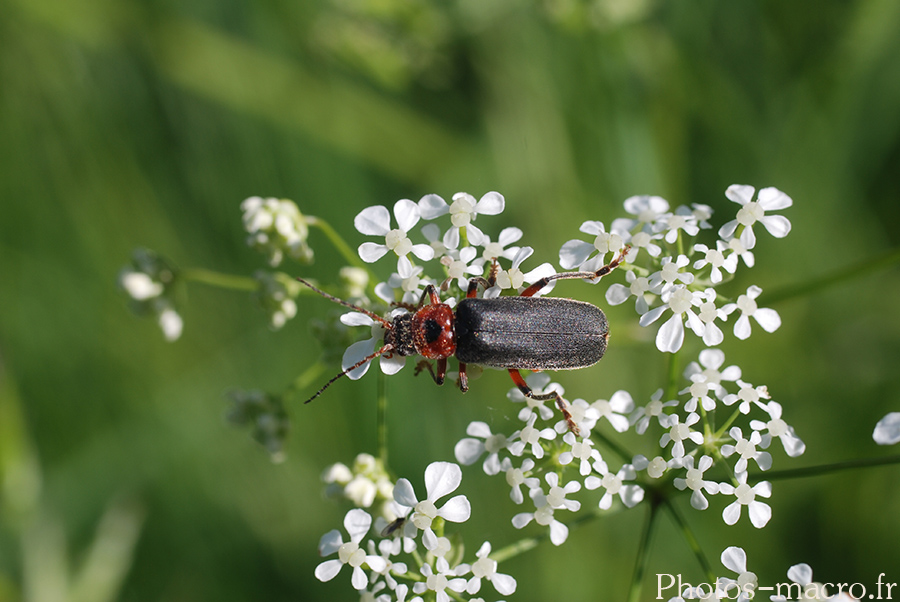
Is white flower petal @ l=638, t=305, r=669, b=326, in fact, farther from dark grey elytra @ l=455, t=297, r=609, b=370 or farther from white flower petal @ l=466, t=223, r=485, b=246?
white flower petal @ l=466, t=223, r=485, b=246

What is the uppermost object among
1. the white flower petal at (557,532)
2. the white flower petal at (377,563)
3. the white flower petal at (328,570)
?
the white flower petal at (557,532)

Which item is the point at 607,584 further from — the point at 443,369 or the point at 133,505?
the point at 133,505

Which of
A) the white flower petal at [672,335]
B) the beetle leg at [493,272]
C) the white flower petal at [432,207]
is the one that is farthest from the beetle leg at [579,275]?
the white flower petal at [432,207]

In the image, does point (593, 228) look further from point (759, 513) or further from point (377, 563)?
point (377, 563)

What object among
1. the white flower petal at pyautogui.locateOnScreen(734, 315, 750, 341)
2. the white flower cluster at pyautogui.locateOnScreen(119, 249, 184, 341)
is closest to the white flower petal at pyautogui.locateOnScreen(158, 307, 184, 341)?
the white flower cluster at pyautogui.locateOnScreen(119, 249, 184, 341)

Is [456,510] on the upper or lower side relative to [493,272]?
lower

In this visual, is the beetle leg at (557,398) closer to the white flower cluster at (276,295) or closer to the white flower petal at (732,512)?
the white flower petal at (732,512)

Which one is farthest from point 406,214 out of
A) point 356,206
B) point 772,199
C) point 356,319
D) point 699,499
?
point 356,206
